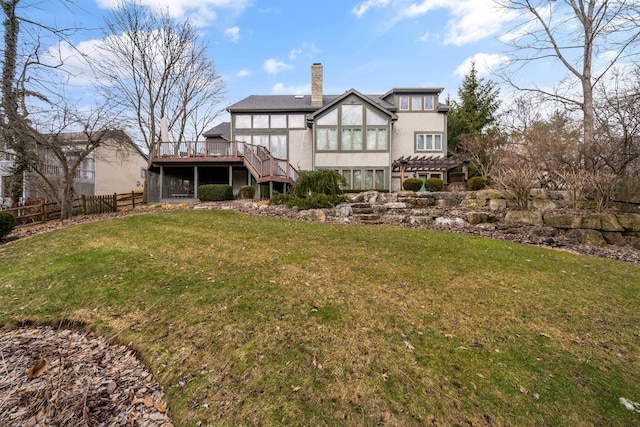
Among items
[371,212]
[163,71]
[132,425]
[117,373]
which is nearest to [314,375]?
[132,425]

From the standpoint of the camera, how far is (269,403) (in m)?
2.20

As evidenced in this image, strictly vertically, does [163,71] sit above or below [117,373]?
above

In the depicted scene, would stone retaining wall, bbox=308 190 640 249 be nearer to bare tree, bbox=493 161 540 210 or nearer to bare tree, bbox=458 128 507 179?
bare tree, bbox=493 161 540 210

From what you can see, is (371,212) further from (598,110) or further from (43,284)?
(598,110)

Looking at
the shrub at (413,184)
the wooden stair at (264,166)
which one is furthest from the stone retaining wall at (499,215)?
the shrub at (413,184)

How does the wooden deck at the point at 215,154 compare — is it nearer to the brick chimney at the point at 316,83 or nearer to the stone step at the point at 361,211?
the stone step at the point at 361,211

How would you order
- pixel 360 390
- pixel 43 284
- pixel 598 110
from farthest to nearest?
pixel 598 110 < pixel 43 284 < pixel 360 390

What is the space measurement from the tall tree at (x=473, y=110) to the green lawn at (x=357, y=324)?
2224 cm

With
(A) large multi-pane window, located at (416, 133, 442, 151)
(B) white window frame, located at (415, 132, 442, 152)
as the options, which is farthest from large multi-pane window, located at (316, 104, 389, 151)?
(A) large multi-pane window, located at (416, 133, 442, 151)

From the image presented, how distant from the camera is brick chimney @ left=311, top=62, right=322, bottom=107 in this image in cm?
2114

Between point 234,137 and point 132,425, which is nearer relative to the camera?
point 132,425

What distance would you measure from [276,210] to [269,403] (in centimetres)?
938

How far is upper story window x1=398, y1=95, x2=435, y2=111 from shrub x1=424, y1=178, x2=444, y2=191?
20.4 feet

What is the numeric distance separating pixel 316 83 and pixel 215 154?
9863 millimetres
